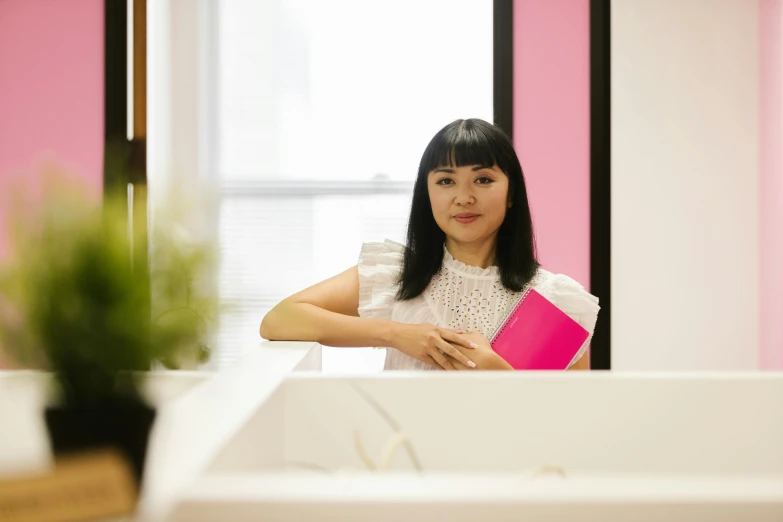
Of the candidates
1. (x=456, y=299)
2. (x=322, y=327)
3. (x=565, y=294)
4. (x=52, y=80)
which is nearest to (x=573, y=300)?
(x=565, y=294)

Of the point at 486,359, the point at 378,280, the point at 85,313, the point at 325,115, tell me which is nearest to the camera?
the point at 85,313

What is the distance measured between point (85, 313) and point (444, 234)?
131 centimetres

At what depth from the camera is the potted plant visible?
385mm

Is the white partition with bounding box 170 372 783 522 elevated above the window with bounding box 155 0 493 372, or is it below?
below

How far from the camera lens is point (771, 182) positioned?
234 cm

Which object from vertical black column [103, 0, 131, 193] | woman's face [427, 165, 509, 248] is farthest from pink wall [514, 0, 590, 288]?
vertical black column [103, 0, 131, 193]

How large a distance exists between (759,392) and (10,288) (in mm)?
759

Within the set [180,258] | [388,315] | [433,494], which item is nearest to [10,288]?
[180,258]

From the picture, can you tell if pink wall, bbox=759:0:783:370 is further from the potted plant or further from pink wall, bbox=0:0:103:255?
pink wall, bbox=0:0:103:255

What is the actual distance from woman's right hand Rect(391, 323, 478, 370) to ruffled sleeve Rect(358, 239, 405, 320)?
27cm

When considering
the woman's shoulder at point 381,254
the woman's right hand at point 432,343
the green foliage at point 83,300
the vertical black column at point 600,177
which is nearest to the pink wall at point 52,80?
the woman's shoulder at point 381,254

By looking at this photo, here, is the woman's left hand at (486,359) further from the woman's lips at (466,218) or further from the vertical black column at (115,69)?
the vertical black column at (115,69)

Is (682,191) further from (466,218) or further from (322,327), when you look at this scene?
(322,327)

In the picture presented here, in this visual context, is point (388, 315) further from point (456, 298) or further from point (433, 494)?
point (433, 494)
